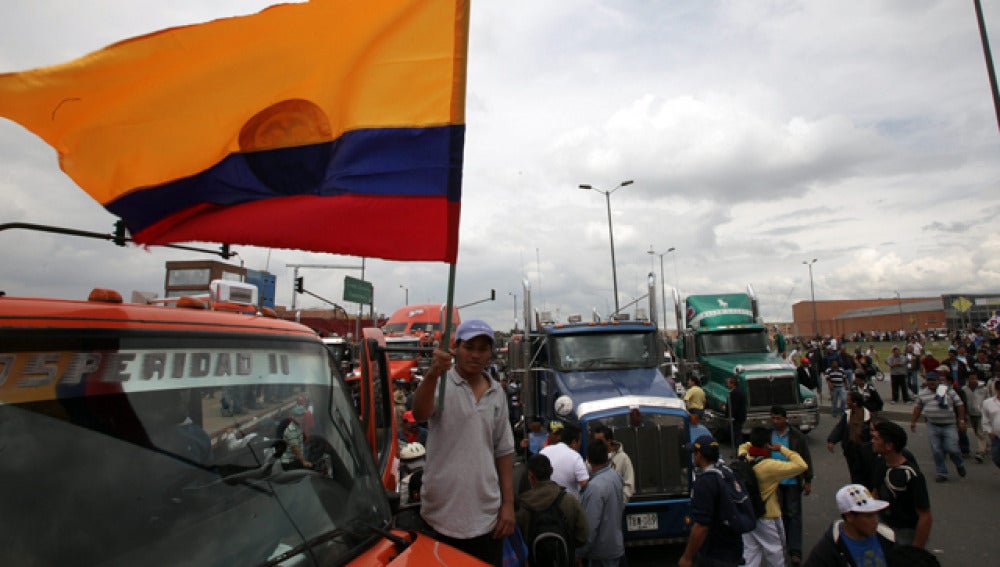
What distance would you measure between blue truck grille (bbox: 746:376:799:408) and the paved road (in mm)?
1688

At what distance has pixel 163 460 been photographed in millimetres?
1926

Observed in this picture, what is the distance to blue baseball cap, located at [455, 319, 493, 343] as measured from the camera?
2969mm

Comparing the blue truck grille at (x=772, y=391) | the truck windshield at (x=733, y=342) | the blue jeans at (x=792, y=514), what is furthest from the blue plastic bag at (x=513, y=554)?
the truck windshield at (x=733, y=342)

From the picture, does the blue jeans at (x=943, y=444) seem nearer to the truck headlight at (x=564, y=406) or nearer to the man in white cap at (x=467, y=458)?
the truck headlight at (x=564, y=406)

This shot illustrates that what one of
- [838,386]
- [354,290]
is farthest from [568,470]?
[838,386]

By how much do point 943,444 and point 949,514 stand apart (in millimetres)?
2099

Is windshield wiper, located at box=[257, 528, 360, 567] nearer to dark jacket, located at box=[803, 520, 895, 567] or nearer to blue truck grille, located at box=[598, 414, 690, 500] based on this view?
dark jacket, located at box=[803, 520, 895, 567]

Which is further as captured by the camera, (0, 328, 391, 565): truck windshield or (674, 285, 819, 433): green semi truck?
(674, 285, 819, 433): green semi truck

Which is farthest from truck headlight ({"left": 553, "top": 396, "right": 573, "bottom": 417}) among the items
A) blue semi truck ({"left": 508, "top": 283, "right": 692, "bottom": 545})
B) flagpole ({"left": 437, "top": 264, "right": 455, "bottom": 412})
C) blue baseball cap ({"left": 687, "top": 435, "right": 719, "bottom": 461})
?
flagpole ({"left": 437, "top": 264, "right": 455, "bottom": 412})

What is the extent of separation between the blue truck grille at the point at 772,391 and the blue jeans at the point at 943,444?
360 centimetres

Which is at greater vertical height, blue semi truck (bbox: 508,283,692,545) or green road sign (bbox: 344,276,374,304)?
green road sign (bbox: 344,276,374,304)

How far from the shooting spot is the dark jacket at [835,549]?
358 cm

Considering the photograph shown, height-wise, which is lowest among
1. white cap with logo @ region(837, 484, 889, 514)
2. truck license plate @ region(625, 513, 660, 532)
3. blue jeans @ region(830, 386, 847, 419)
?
truck license plate @ region(625, 513, 660, 532)

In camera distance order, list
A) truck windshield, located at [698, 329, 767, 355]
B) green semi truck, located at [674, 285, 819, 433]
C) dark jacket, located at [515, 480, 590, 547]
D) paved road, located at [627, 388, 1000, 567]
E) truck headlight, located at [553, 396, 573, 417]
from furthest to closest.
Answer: truck windshield, located at [698, 329, 767, 355] < green semi truck, located at [674, 285, 819, 433] < truck headlight, located at [553, 396, 573, 417] < paved road, located at [627, 388, 1000, 567] < dark jacket, located at [515, 480, 590, 547]
